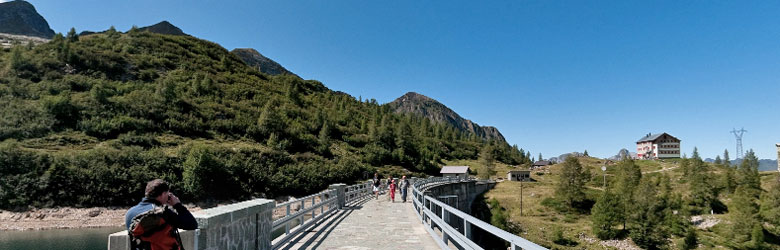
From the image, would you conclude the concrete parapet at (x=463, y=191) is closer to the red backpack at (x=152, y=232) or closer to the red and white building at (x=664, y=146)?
the red backpack at (x=152, y=232)

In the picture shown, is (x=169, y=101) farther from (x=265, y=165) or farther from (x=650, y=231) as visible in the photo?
(x=650, y=231)

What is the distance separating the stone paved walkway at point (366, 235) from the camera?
32.8 ft

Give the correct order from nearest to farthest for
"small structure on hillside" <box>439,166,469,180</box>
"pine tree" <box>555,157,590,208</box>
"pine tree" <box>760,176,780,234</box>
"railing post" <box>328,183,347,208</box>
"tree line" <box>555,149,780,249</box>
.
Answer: "railing post" <box>328,183,347,208</box> → "tree line" <box>555,149,780,249</box> → "pine tree" <box>760,176,780,234</box> → "pine tree" <box>555,157,590,208</box> → "small structure on hillside" <box>439,166,469,180</box>

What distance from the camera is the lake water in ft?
103

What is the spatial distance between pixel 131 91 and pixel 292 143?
3815cm

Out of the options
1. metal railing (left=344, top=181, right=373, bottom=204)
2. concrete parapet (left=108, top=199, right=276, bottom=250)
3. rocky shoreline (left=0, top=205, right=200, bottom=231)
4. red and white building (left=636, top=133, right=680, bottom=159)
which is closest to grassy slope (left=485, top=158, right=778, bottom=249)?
metal railing (left=344, top=181, right=373, bottom=204)

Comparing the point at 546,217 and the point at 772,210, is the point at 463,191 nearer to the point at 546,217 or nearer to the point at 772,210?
the point at 546,217

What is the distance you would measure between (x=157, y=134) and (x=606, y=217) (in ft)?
237

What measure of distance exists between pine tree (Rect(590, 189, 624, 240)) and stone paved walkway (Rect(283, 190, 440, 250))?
1848 inches

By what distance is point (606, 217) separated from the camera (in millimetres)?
52781

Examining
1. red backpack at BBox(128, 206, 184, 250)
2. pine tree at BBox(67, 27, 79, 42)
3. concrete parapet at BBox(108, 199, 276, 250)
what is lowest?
concrete parapet at BBox(108, 199, 276, 250)

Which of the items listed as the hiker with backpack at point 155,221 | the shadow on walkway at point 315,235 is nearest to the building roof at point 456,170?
the shadow on walkway at point 315,235

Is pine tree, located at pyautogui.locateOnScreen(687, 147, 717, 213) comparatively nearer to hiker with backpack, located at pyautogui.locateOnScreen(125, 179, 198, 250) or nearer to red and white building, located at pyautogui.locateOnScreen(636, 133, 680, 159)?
red and white building, located at pyautogui.locateOnScreen(636, 133, 680, 159)

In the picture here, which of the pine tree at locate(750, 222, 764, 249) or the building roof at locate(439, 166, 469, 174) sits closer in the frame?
the pine tree at locate(750, 222, 764, 249)
